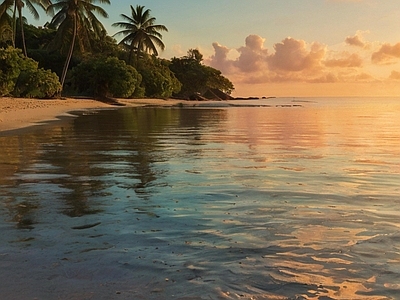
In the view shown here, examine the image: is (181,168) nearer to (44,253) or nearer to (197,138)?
(44,253)

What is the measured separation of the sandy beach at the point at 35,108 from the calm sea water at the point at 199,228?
11240 mm

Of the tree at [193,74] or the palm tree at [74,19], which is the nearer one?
the palm tree at [74,19]

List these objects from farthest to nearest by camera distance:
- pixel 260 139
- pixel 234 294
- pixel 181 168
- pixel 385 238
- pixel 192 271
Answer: pixel 260 139 → pixel 181 168 → pixel 385 238 → pixel 192 271 → pixel 234 294

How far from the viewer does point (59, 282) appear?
10.8 ft

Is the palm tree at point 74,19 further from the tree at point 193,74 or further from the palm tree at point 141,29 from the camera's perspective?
the tree at point 193,74

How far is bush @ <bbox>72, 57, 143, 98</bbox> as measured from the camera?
5431 centimetres

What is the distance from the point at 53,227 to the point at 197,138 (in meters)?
10.7

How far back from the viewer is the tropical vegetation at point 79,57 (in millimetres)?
40562

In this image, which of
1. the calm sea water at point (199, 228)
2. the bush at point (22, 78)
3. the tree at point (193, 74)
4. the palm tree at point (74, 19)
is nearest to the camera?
the calm sea water at point (199, 228)

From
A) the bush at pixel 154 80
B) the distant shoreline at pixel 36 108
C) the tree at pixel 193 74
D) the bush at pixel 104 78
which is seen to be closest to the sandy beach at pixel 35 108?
the distant shoreline at pixel 36 108

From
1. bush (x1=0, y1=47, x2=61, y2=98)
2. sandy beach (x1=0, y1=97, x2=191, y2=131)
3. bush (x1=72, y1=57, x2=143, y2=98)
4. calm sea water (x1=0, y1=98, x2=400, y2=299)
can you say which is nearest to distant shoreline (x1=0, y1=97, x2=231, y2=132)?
sandy beach (x1=0, y1=97, x2=191, y2=131)

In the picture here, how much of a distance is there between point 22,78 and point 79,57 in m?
20.9

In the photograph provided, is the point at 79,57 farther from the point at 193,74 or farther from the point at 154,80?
the point at 193,74

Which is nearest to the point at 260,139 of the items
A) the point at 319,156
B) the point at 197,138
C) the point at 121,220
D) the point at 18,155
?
the point at 197,138
